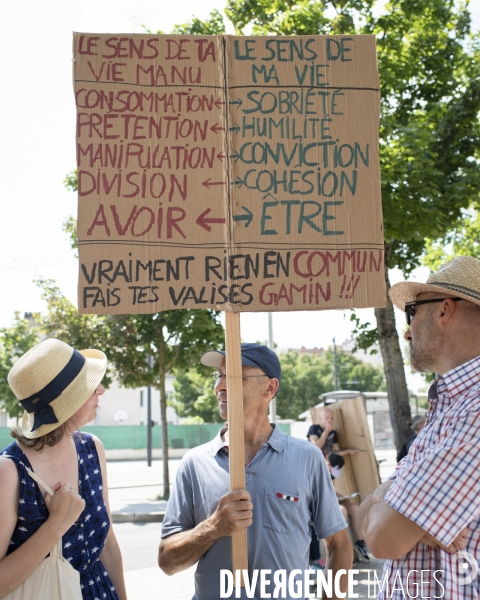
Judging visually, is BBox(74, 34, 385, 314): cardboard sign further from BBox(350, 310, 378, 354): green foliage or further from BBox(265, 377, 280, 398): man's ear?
BBox(350, 310, 378, 354): green foliage

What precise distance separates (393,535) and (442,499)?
0.60 ft

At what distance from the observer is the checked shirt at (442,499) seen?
2.12m

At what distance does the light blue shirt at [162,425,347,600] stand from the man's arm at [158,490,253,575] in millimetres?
70

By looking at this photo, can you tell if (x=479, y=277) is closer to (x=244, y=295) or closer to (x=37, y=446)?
(x=244, y=295)

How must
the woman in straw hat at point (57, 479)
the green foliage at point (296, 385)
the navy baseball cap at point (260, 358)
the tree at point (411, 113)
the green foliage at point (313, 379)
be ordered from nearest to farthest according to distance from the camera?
the woman in straw hat at point (57, 479) → the navy baseball cap at point (260, 358) → the tree at point (411, 113) → the green foliage at point (296, 385) → the green foliage at point (313, 379)

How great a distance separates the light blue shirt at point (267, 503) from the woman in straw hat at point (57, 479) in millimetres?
354

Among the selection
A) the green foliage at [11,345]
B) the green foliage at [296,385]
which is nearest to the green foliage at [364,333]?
the green foliage at [11,345]

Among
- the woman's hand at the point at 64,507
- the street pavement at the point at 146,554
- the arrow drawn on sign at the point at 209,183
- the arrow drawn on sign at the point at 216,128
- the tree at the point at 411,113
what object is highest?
the tree at the point at 411,113

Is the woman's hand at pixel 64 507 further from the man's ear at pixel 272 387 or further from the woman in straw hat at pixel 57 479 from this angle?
the man's ear at pixel 272 387

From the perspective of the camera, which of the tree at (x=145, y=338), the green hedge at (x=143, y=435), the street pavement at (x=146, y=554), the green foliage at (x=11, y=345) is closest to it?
the street pavement at (x=146, y=554)

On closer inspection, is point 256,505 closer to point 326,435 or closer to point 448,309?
point 448,309

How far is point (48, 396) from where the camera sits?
2.92m

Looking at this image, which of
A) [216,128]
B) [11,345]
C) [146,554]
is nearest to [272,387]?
[216,128]

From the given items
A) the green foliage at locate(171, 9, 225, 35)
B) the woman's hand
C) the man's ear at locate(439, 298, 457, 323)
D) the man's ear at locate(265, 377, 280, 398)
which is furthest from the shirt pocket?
the green foliage at locate(171, 9, 225, 35)
